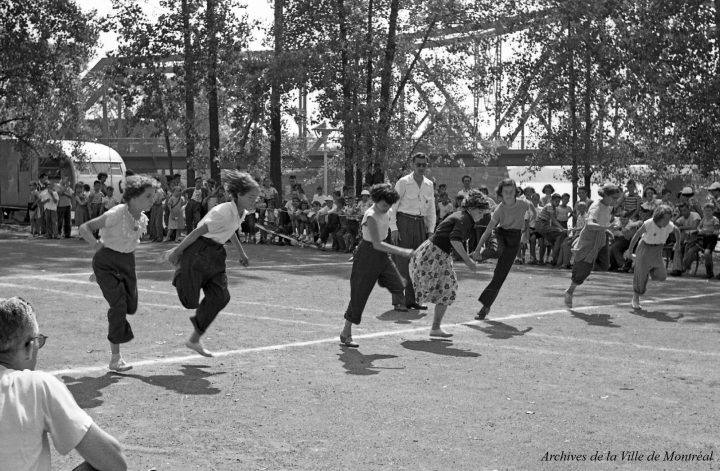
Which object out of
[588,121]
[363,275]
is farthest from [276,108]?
[363,275]

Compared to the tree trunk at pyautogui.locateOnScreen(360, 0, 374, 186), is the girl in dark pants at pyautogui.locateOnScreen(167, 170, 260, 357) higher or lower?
lower

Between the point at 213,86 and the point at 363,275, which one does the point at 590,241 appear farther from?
the point at 213,86

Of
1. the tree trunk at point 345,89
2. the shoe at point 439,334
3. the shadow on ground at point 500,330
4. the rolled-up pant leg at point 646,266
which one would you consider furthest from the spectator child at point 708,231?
the tree trunk at point 345,89

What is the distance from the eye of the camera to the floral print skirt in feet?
37.3

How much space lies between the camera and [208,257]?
9.49 meters

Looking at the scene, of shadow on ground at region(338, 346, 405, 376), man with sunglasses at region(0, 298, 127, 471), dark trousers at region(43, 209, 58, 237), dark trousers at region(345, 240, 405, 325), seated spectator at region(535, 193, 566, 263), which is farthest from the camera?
dark trousers at region(43, 209, 58, 237)

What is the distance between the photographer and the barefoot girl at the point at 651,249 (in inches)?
567

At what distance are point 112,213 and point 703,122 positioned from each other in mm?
18852

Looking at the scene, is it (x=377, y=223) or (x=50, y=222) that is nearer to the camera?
(x=377, y=223)

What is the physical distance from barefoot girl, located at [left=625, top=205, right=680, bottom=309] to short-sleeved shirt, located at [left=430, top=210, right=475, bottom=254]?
12.8 ft

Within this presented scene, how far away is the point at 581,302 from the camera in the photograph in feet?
49.6

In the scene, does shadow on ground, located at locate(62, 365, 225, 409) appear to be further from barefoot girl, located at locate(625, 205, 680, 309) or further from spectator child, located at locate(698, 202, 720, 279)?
spectator child, located at locate(698, 202, 720, 279)

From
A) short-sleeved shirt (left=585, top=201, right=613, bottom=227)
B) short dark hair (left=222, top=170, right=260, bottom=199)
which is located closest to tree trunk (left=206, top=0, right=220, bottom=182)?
short-sleeved shirt (left=585, top=201, right=613, bottom=227)

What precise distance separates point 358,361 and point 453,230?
2114mm
